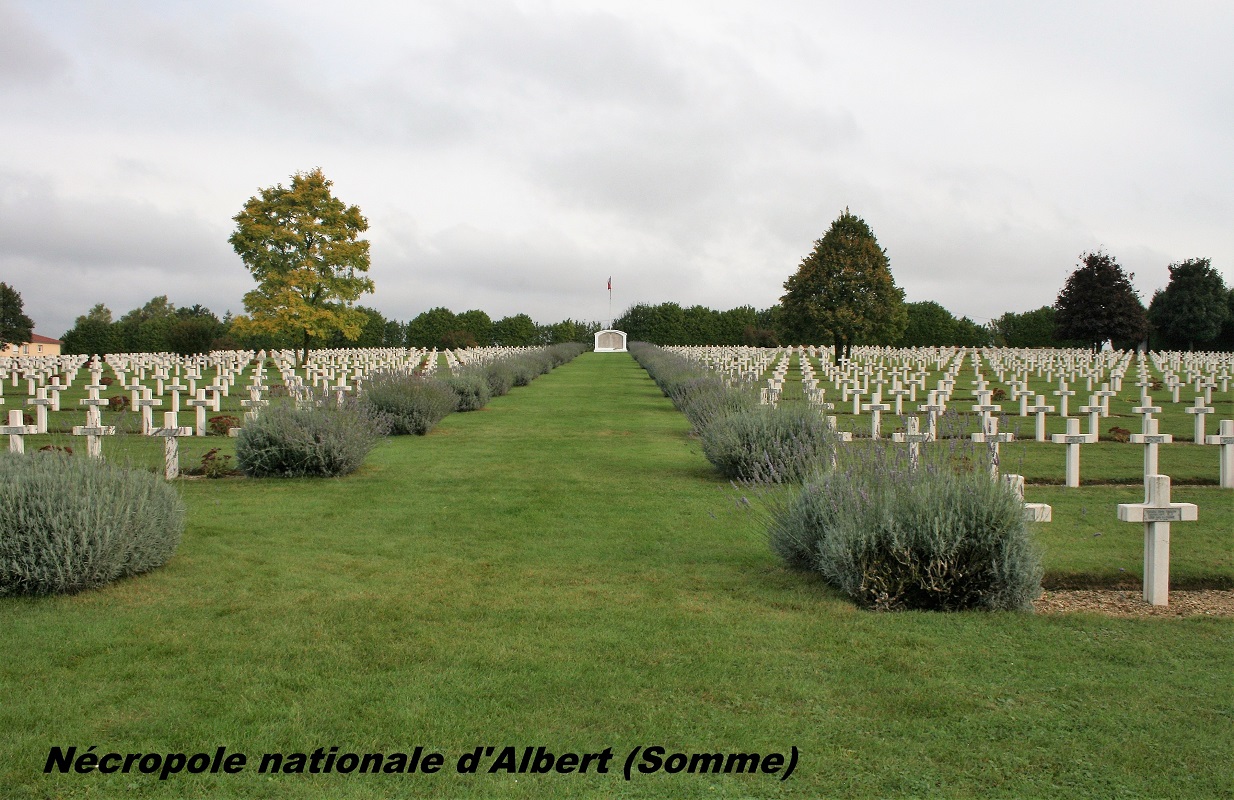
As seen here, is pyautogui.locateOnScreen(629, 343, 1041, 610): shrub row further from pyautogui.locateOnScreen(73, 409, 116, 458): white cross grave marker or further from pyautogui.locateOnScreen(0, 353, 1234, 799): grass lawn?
pyautogui.locateOnScreen(73, 409, 116, 458): white cross grave marker

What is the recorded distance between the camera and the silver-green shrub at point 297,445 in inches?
422

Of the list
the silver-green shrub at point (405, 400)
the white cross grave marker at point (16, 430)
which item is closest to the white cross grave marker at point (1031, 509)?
the white cross grave marker at point (16, 430)

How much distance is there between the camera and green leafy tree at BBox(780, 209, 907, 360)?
4538cm

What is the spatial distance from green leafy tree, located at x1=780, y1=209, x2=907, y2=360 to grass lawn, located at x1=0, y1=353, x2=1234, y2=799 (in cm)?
3850

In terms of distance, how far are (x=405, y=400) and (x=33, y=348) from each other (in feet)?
264

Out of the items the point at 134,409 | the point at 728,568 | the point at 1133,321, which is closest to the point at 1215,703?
the point at 728,568

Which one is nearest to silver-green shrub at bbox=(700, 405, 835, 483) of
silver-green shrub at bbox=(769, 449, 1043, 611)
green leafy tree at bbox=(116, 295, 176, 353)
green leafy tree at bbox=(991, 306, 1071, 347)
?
silver-green shrub at bbox=(769, 449, 1043, 611)

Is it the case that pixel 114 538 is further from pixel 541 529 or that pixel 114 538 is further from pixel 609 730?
pixel 609 730

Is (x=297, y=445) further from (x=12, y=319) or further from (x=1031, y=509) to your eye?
(x=12, y=319)

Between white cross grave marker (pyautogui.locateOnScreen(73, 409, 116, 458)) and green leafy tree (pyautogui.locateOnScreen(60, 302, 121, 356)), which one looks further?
green leafy tree (pyautogui.locateOnScreen(60, 302, 121, 356))

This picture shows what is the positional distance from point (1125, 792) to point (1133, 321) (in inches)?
2394

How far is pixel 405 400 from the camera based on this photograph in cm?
1600

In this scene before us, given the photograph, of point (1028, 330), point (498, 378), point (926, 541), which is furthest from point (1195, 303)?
point (926, 541)

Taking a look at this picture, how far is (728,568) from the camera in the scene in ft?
21.7
